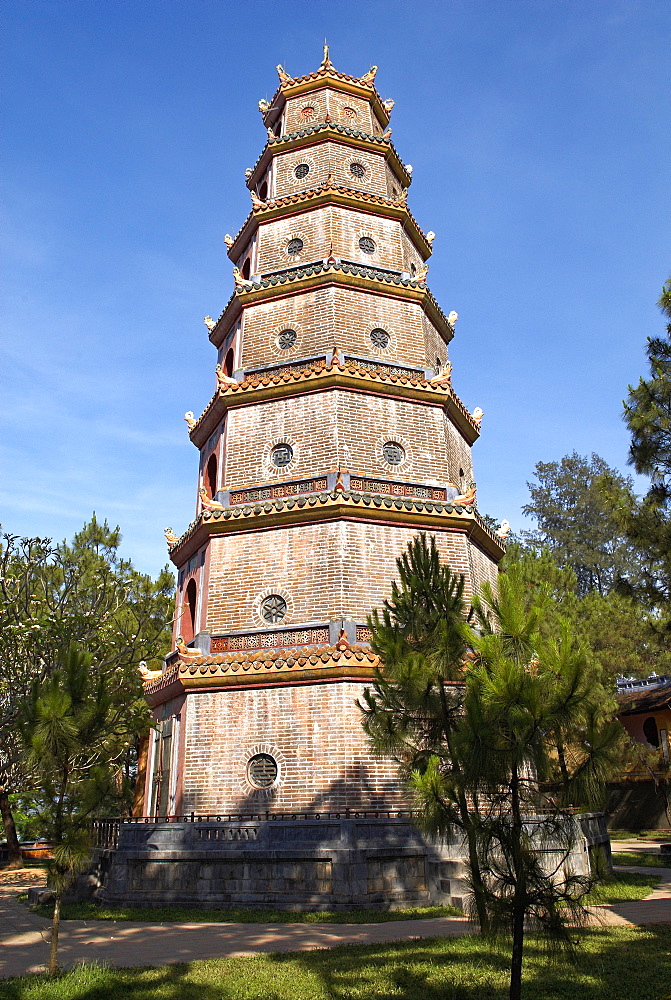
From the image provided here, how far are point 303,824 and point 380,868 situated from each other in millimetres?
1450

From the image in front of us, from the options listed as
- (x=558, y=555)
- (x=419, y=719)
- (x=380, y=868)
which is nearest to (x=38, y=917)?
(x=380, y=868)

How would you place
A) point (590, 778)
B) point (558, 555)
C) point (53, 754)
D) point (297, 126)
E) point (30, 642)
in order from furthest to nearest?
1. point (558, 555)
2. point (297, 126)
3. point (30, 642)
4. point (53, 754)
5. point (590, 778)

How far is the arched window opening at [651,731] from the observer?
33.0 metres

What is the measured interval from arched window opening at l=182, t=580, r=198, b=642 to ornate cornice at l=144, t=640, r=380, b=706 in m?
2.58

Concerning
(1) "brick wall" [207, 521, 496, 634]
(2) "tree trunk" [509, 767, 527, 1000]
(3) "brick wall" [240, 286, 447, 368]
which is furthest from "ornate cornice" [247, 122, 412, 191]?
(2) "tree trunk" [509, 767, 527, 1000]

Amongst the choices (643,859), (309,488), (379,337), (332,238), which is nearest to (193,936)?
(309,488)

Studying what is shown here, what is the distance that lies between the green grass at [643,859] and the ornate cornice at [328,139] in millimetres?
21076

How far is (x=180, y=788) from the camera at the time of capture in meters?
15.2

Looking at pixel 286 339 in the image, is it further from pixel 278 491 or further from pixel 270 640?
pixel 270 640

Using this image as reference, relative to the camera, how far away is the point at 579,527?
57625 millimetres

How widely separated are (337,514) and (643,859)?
1175 centimetres

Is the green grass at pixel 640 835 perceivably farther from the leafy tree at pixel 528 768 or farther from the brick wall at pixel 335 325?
the leafy tree at pixel 528 768

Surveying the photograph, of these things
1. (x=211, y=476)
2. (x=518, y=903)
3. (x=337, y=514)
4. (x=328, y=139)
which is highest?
(x=328, y=139)

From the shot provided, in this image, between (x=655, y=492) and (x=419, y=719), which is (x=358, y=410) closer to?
(x=655, y=492)
